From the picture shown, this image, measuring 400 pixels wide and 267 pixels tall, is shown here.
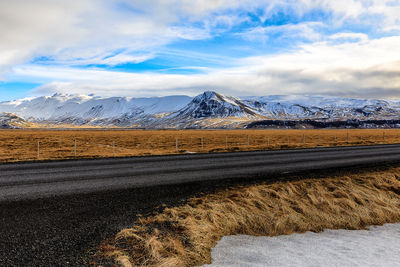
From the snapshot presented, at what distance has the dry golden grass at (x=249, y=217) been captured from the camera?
548 centimetres

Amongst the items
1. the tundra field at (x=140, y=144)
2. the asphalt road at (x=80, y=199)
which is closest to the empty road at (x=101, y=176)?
the asphalt road at (x=80, y=199)

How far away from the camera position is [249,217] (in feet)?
24.6

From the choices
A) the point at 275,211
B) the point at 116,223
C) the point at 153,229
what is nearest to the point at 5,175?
the point at 116,223

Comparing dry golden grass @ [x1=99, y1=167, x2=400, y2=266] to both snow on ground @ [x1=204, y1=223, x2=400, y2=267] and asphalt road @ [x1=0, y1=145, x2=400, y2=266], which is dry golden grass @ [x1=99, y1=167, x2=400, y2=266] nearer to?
snow on ground @ [x1=204, y1=223, x2=400, y2=267]

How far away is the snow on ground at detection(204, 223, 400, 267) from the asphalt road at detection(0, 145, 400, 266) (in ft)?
8.93

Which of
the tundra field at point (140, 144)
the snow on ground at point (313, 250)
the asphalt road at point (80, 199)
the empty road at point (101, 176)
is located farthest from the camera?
the tundra field at point (140, 144)

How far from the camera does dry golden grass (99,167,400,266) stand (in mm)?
5477

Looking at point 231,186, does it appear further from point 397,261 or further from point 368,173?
point 368,173

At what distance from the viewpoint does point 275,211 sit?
26.4ft

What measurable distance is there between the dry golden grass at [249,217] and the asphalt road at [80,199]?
0.80 metres

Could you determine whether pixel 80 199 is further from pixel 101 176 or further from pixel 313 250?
pixel 313 250

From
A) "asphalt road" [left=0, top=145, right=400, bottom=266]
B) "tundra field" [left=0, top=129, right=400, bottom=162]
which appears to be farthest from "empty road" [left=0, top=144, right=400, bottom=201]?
"tundra field" [left=0, top=129, right=400, bottom=162]

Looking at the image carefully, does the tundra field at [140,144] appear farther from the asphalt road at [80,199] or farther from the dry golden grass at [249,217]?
the dry golden grass at [249,217]

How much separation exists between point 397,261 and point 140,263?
17.0 feet
